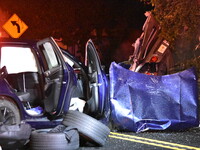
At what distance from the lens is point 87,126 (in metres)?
7.96

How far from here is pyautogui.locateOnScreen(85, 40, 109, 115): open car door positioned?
9.15 metres

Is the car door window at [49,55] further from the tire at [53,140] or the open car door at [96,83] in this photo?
the tire at [53,140]

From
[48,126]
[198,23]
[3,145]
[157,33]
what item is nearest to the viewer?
[3,145]

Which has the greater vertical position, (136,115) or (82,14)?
(82,14)

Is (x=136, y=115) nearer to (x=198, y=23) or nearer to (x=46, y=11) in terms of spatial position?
(x=198, y=23)

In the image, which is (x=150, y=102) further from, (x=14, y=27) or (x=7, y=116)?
(x=14, y=27)

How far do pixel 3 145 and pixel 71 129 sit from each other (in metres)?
1.07

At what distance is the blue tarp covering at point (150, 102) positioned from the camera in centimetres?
971

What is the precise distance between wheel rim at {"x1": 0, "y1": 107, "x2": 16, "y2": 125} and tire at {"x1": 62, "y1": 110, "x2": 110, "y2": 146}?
838 millimetres

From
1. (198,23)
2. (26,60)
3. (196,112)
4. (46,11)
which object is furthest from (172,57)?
(46,11)

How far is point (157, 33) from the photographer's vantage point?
1566 cm

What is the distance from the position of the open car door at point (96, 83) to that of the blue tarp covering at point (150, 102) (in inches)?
19.6

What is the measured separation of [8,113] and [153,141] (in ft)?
8.45

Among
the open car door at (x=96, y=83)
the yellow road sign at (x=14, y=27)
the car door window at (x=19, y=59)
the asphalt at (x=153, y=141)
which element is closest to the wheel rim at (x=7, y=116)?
the asphalt at (x=153, y=141)
